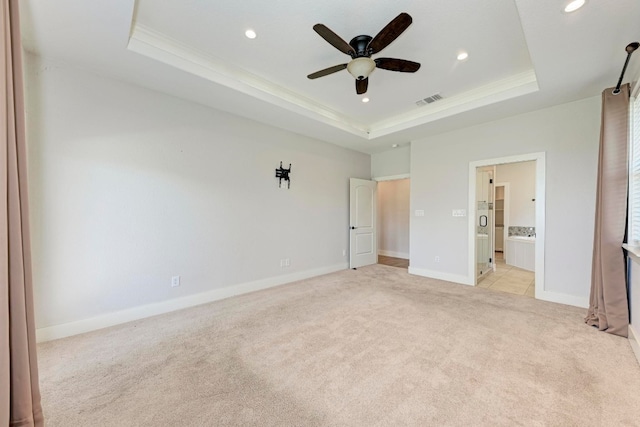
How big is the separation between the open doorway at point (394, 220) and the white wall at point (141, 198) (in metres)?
3.82

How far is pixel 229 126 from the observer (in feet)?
12.5

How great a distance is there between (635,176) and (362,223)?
13.3 feet

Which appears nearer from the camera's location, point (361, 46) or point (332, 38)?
point (332, 38)

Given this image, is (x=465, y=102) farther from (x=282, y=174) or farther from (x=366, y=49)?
(x=282, y=174)

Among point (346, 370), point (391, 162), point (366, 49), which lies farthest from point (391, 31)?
point (391, 162)

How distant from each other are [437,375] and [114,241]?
352 centimetres

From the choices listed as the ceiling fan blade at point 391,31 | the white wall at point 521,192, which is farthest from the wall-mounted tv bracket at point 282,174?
the white wall at point 521,192

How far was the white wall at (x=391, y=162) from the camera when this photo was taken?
5.62m

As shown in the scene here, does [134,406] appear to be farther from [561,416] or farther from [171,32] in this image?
[171,32]

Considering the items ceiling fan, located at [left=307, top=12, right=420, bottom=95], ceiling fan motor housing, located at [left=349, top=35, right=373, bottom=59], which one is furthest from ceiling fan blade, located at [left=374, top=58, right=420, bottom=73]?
ceiling fan motor housing, located at [left=349, top=35, right=373, bottom=59]

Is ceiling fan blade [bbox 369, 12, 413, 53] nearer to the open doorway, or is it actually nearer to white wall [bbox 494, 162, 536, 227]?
the open doorway

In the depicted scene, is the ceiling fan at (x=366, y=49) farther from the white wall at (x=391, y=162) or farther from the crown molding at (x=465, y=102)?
the white wall at (x=391, y=162)

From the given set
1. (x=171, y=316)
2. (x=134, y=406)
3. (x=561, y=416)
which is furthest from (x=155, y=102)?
(x=561, y=416)

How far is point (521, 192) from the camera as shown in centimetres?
666
